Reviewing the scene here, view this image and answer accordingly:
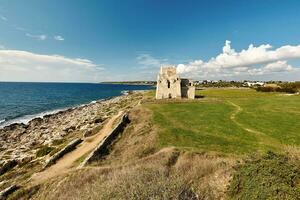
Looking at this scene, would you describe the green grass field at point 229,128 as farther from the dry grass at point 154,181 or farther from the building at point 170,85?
the building at point 170,85

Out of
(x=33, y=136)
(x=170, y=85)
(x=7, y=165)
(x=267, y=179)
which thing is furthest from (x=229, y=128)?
(x=33, y=136)

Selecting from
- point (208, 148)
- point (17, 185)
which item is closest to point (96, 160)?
point (17, 185)

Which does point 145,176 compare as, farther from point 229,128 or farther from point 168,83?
point 168,83

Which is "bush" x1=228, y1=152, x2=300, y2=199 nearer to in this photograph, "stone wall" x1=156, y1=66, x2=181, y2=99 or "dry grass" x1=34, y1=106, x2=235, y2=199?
"dry grass" x1=34, y1=106, x2=235, y2=199

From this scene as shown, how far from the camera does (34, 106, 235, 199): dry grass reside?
10.1 meters

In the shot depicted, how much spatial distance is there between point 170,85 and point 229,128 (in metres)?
25.3

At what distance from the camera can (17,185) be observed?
16.6m

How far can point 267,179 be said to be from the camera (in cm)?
1021

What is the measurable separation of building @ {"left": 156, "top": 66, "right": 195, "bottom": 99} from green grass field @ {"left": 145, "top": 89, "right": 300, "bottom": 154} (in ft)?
43.7

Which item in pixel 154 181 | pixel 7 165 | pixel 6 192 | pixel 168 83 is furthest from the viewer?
pixel 168 83

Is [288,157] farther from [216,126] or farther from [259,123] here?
[259,123]

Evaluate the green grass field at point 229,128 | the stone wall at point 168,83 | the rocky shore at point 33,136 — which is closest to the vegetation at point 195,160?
the green grass field at point 229,128

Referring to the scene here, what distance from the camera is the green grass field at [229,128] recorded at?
19.8m

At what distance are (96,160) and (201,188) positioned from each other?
10.6 m
